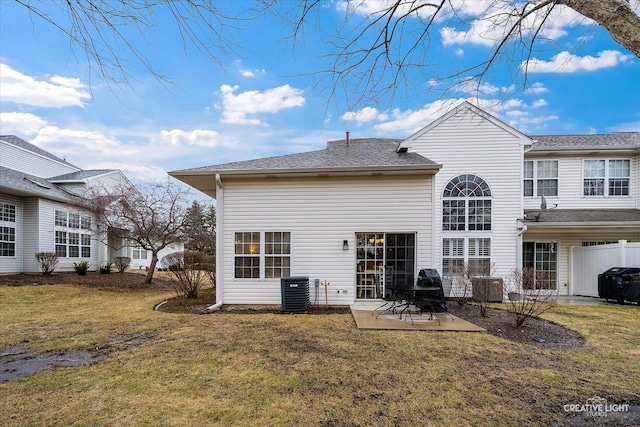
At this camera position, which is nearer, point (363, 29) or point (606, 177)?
point (363, 29)

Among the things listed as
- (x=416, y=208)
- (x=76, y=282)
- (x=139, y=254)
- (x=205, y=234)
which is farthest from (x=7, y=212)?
(x=416, y=208)

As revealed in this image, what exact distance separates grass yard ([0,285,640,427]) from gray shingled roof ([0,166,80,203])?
38.6 feet

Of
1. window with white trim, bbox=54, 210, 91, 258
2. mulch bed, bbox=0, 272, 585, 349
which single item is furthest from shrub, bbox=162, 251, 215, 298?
window with white trim, bbox=54, 210, 91, 258

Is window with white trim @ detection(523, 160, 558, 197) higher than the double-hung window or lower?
higher

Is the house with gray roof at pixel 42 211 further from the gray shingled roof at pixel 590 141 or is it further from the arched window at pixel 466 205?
the gray shingled roof at pixel 590 141

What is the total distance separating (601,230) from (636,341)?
7492 mm

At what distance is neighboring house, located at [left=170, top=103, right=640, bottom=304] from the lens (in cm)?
915

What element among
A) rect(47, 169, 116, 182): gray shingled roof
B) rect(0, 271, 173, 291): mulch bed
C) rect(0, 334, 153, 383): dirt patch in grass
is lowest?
rect(0, 271, 173, 291): mulch bed

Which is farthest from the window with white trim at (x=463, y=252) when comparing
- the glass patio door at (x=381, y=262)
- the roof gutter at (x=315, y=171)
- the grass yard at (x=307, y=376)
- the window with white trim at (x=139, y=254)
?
the window with white trim at (x=139, y=254)

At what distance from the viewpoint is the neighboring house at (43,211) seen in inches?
620

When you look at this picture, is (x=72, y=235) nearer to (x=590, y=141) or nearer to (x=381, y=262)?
(x=381, y=262)

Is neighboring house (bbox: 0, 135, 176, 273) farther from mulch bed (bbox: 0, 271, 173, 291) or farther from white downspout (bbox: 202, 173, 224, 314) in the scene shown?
white downspout (bbox: 202, 173, 224, 314)

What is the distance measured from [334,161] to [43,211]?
1704 centimetres

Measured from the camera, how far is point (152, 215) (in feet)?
48.1
